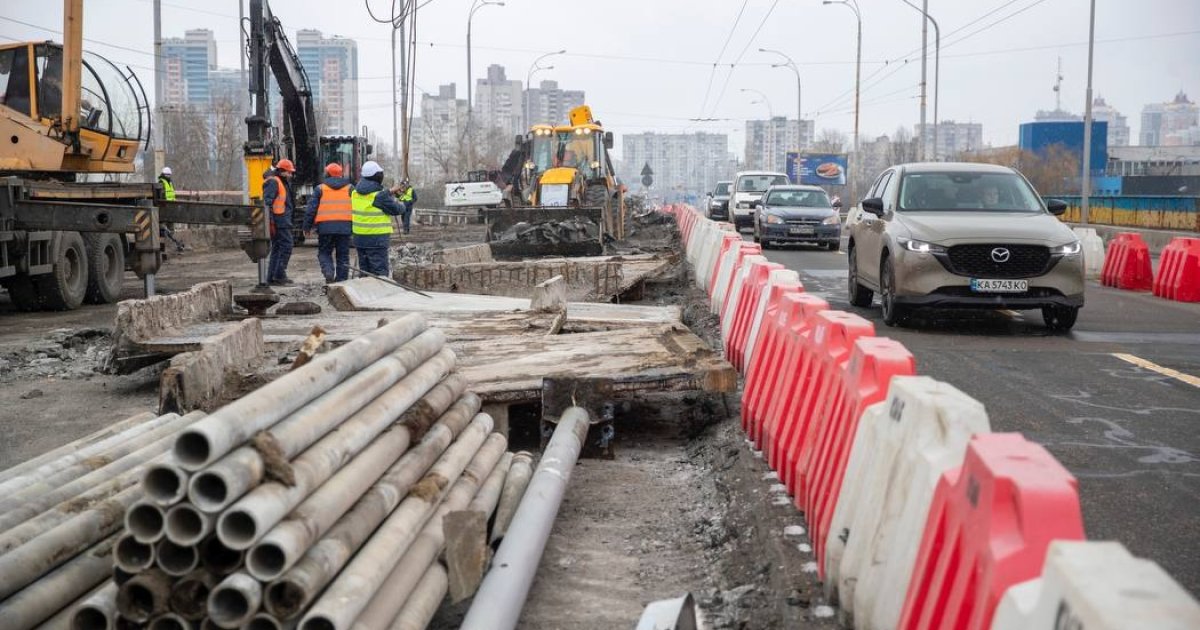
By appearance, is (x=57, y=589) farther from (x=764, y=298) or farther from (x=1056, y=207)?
(x=1056, y=207)

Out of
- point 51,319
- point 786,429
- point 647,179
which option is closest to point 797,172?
point 647,179

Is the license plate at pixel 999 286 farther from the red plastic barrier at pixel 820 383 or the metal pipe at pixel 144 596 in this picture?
the metal pipe at pixel 144 596

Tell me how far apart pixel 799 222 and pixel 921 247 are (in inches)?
626

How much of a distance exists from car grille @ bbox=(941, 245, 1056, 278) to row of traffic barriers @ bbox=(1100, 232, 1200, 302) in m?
5.14

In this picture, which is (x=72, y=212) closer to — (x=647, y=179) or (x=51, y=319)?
(x=51, y=319)

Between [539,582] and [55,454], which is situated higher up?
[55,454]

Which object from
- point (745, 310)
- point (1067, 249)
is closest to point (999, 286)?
point (1067, 249)

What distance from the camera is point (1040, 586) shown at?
8.08 feet

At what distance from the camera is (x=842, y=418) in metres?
4.89

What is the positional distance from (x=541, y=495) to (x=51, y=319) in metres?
12.0

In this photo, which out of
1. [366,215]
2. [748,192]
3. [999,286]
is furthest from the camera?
[748,192]

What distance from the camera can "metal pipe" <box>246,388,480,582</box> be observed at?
3.63m

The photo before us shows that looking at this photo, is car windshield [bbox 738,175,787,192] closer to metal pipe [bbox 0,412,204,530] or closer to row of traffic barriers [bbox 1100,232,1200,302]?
row of traffic barriers [bbox 1100,232,1200,302]

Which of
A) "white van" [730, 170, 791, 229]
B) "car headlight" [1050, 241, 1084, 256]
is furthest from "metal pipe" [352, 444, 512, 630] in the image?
"white van" [730, 170, 791, 229]
